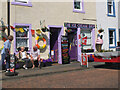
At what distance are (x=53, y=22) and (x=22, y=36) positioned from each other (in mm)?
→ 2504

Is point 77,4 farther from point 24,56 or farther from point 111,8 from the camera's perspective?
point 24,56

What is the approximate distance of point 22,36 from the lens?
37.4 feet

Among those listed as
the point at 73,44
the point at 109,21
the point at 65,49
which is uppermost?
the point at 109,21

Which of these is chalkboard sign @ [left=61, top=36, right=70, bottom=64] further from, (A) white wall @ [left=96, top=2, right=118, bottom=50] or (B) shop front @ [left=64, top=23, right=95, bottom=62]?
(A) white wall @ [left=96, top=2, right=118, bottom=50]

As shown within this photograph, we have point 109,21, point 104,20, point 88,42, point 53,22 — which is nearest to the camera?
point 53,22

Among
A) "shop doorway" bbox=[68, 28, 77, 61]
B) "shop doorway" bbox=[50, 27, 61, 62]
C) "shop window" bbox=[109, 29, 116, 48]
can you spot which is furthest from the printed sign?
"shop window" bbox=[109, 29, 116, 48]

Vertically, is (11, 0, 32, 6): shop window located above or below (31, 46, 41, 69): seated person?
above

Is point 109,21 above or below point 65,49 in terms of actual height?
above

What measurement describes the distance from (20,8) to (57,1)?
297cm

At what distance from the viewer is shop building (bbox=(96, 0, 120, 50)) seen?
50.3 ft

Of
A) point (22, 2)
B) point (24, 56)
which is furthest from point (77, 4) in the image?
point (24, 56)

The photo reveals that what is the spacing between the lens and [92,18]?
14758mm

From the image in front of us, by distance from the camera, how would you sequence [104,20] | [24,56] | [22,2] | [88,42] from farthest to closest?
[104,20]
[88,42]
[22,2]
[24,56]

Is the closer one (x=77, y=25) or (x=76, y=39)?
→ (x=77, y=25)
